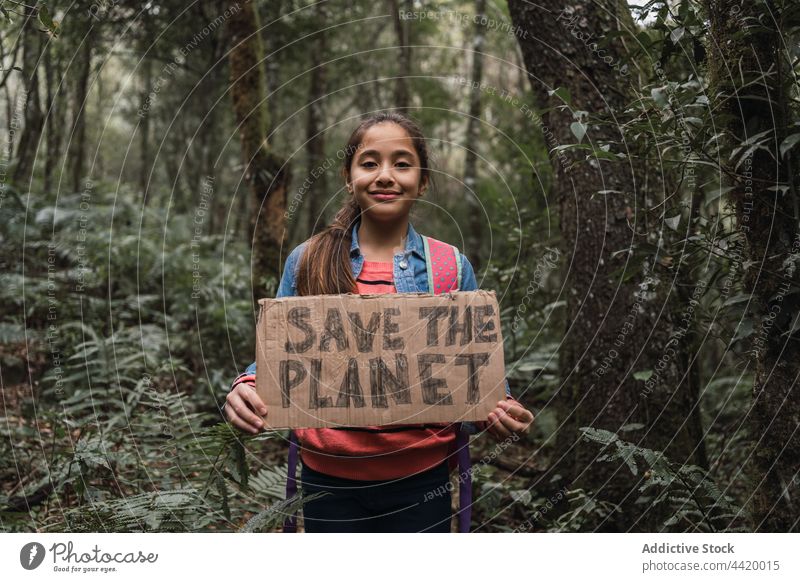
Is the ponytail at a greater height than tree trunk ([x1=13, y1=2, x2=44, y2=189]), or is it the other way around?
tree trunk ([x1=13, y1=2, x2=44, y2=189])

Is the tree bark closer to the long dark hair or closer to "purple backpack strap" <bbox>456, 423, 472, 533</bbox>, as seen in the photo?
the long dark hair

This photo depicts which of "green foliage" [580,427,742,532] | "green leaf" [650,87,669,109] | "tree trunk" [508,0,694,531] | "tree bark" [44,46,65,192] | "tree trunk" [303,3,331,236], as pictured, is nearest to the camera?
"green leaf" [650,87,669,109]

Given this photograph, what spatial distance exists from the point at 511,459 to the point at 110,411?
10.9 ft

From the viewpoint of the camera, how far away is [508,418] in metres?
2.64

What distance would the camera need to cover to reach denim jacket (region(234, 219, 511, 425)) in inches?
117

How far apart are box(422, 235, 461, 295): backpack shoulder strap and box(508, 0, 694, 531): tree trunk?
5.18ft

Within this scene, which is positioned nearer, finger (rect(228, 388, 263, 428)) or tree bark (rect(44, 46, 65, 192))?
finger (rect(228, 388, 263, 428))

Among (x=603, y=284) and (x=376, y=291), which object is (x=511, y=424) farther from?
(x=603, y=284)

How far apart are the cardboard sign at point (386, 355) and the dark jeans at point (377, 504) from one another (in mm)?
370

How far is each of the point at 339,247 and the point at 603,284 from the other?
7.00 feet

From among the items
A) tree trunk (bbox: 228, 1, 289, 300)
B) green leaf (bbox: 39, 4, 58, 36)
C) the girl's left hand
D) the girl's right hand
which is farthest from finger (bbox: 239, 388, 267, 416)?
tree trunk (bbox: 228, 1, 289, 300)

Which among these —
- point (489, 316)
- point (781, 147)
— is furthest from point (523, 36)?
point (489, 316)

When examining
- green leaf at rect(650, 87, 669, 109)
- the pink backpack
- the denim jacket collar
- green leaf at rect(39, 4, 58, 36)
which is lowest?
the pink backpack
